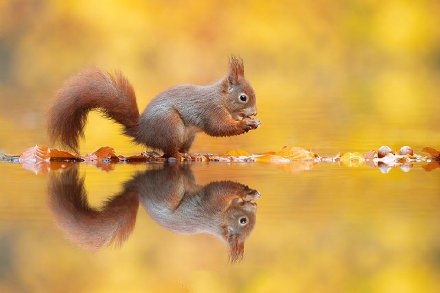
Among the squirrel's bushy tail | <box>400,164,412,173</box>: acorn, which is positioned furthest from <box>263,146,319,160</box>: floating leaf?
the squirrel's bushy tail

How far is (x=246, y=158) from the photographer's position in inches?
156

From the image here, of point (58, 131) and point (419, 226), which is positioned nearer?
point (419, 226)

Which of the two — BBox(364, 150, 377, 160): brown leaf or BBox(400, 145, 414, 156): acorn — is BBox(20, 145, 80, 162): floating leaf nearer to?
BBox(364, 150, 377, 160): brown leaf

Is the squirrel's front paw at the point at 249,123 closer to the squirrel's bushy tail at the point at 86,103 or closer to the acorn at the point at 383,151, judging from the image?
the squirrel's bushy tail at the point at 86,103

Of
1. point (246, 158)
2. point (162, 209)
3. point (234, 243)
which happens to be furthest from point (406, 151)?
point (234, 243)

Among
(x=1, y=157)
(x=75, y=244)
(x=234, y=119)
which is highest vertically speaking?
(x=234, y=119)

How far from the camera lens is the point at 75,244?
1.78 meters

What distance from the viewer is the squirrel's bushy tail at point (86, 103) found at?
3.72m

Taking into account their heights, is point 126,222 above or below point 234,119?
below

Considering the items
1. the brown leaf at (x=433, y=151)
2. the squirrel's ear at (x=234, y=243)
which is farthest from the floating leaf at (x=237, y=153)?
the squirrel's ear at (x=234, y=243)

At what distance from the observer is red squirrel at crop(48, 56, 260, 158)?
373 cm

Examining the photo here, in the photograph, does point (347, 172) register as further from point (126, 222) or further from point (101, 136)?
point (101, 136)

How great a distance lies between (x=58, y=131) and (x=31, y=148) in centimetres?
33

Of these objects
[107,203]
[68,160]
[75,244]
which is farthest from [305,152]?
[75,244]
